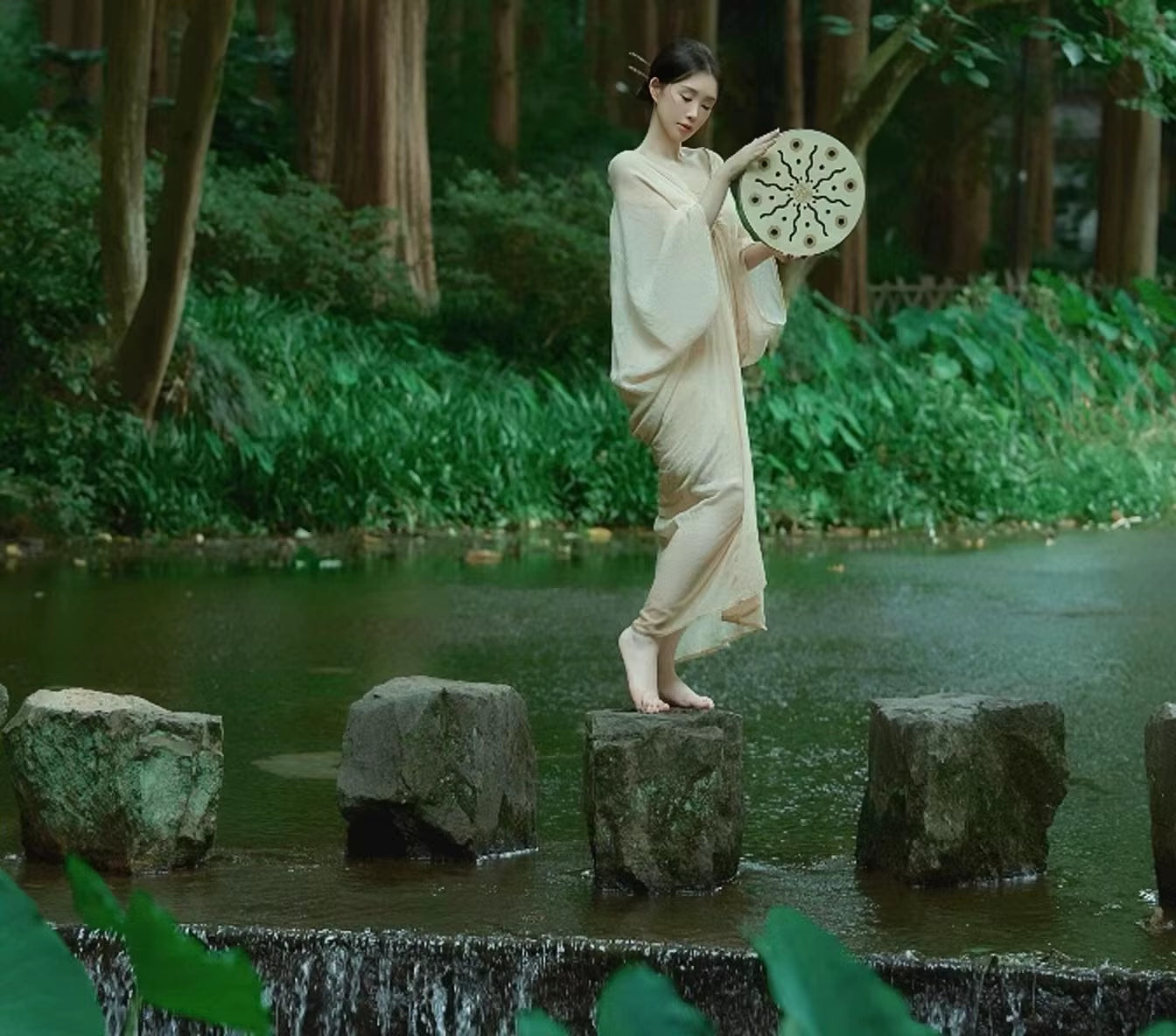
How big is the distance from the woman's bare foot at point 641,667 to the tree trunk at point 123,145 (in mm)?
9887

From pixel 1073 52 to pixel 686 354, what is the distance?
7.15 m

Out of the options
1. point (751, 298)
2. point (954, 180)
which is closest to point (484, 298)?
point (954, 180)

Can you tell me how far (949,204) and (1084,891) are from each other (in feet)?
88.9

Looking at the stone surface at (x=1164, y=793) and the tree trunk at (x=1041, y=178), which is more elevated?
the tree trunk at (x=1041, y=178)

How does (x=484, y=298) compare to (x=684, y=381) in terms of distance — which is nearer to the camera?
(x=684, y=381)

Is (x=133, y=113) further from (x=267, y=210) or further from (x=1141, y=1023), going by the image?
(x=1141, y=1023)

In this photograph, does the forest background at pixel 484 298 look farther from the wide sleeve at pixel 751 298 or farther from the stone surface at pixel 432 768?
the stone surface at pixel 432 768

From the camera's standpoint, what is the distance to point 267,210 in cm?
2075

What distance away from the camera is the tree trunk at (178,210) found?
46.8 feet

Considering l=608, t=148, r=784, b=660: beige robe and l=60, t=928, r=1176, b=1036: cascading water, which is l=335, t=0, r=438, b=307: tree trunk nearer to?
l=608, t=148, r=784, b=660: beige robe

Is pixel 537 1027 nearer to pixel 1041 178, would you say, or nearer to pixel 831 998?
pixel 831 998

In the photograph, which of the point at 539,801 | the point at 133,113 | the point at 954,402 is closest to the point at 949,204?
the point at 954,402

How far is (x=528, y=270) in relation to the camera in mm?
21562

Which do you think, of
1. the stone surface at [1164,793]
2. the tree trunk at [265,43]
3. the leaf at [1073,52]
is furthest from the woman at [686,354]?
the tree trunk at [265,43]
